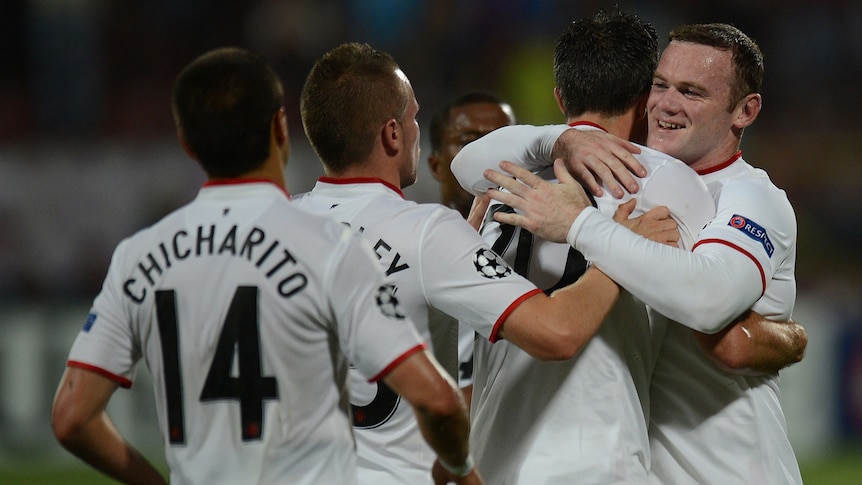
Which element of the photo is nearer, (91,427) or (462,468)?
(91,427)

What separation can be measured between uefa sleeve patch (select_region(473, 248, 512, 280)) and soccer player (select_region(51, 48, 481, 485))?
1.58 ft

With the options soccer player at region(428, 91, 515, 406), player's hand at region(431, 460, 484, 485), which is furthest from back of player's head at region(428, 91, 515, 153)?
player's hand at region(431, 460, 484, 485)

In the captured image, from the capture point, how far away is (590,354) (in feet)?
11.4

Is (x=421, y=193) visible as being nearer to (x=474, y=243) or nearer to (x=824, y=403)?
(x=824, y=403)

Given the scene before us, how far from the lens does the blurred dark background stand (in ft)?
36.0

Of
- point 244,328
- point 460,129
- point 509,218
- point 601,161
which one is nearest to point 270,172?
point 244,328

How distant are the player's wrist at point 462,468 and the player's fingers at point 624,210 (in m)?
0.93

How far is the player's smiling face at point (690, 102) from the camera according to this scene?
3863 millimetres

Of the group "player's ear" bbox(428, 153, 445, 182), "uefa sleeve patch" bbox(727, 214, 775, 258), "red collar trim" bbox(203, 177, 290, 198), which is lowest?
"player's ear" bbox(428, 153, 445, 182)

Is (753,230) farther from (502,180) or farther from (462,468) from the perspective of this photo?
(462,468)

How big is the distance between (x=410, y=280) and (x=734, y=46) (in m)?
1.50

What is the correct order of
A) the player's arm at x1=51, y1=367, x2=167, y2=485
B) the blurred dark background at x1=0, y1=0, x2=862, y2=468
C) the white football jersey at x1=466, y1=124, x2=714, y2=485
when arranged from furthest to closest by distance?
the blurred dark background at x1=0, y1=0, x2=862, y2=468 → the white football jersey at x1=466, y1=124, x2=714, y2=485 → the player's arm at x1=51, y1=367, x2=167, y2=485

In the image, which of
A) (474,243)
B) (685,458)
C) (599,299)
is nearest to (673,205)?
(599,299)

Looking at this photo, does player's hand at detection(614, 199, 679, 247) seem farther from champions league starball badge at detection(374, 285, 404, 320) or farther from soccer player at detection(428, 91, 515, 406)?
soccer player at detection(428, 91, 515, 406)
